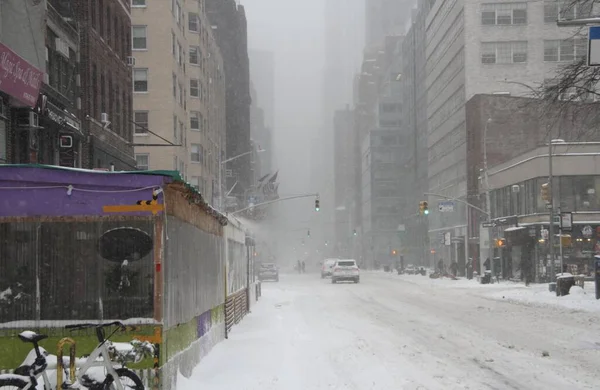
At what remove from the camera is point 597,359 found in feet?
48.3

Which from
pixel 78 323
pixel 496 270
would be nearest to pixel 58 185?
pixel 78 323

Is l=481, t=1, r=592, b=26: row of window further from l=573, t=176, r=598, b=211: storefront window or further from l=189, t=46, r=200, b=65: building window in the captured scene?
l=189, t=46, r=200, b=65: building window

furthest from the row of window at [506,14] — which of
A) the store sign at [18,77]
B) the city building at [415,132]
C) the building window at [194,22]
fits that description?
the store sign at [18,77]

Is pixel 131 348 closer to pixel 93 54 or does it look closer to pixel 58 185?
pixel 58 185

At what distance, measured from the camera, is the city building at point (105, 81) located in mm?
32594

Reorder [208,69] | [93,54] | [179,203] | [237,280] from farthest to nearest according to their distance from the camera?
[208,69] < [93,54] < [237,280] < [179,203]

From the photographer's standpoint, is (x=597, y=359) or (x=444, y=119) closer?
(x=597, y=359)

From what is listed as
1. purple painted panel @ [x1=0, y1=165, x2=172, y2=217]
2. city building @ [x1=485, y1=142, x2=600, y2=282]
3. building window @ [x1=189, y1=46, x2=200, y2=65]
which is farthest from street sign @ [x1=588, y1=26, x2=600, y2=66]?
building window @ [x1=189, y1=46, x2=200, y2=65]

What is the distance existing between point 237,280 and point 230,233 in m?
2.56

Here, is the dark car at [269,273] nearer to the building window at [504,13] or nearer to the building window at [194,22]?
the building window at [194,22]

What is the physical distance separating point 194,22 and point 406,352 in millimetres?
61139

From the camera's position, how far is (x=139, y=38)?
6034 centimetres

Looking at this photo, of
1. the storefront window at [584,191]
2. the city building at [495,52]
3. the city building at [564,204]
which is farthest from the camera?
the city building at [495,52]

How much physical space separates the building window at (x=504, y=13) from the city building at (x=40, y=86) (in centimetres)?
6133
